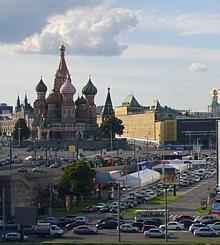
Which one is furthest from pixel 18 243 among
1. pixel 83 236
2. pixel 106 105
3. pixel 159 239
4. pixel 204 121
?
pixel 204 121

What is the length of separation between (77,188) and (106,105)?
194 feet

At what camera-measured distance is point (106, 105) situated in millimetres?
94875

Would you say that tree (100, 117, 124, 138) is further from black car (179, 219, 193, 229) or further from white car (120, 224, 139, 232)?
white car (120, 224, 139, 232)

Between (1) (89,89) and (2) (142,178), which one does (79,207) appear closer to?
(2) (142,178)

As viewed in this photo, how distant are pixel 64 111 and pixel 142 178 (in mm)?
36907

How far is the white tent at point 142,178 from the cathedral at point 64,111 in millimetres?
33133

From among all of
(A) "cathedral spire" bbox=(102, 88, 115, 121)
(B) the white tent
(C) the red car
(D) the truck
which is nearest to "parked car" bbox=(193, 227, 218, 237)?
(C) the red car

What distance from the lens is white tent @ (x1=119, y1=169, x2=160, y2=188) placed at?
44.8m

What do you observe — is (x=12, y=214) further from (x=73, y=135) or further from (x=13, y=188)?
(x=73, y=135)

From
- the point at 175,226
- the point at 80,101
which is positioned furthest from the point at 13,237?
the point at 80,101

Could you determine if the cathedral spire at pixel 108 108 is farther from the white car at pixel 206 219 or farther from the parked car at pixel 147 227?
the parked car at pixel 147 227

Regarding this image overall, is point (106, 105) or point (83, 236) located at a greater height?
point (106, 105)

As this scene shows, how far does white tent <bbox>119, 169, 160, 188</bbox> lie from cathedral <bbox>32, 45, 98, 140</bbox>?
33.1 metres

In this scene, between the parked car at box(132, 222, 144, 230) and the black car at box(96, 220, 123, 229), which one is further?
the black car at box(96, 220, 123, 229)
